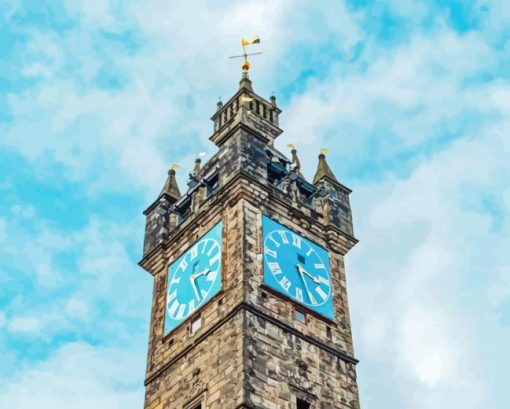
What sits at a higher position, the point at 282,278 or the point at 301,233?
the point at 301,233

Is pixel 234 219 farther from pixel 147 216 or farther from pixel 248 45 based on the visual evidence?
pixel 248 45

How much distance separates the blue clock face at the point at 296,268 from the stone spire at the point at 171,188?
5.76m

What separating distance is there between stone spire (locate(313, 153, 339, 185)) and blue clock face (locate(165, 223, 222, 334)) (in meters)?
5.63

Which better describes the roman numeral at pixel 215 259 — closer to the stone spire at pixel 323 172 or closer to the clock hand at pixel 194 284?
the clock hand at pixel 194 284

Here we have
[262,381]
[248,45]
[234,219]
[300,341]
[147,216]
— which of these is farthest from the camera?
[248,45]

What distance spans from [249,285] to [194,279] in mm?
2831

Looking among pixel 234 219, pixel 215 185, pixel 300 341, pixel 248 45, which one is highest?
pixel 248 45

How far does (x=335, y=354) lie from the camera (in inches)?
1199

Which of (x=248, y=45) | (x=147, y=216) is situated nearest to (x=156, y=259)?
(x=147, y=216)

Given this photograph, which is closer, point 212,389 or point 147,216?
point 212,389

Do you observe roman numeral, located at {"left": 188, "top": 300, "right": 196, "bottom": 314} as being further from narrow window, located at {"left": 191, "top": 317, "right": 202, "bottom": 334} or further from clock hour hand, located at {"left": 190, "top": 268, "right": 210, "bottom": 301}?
narrow window, located at {"left": 191, "top": 317, "right": 202, "bottom": 334}

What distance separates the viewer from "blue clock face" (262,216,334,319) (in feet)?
101

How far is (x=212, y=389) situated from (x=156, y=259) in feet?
24.7

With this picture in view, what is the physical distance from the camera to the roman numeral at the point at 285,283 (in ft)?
101
